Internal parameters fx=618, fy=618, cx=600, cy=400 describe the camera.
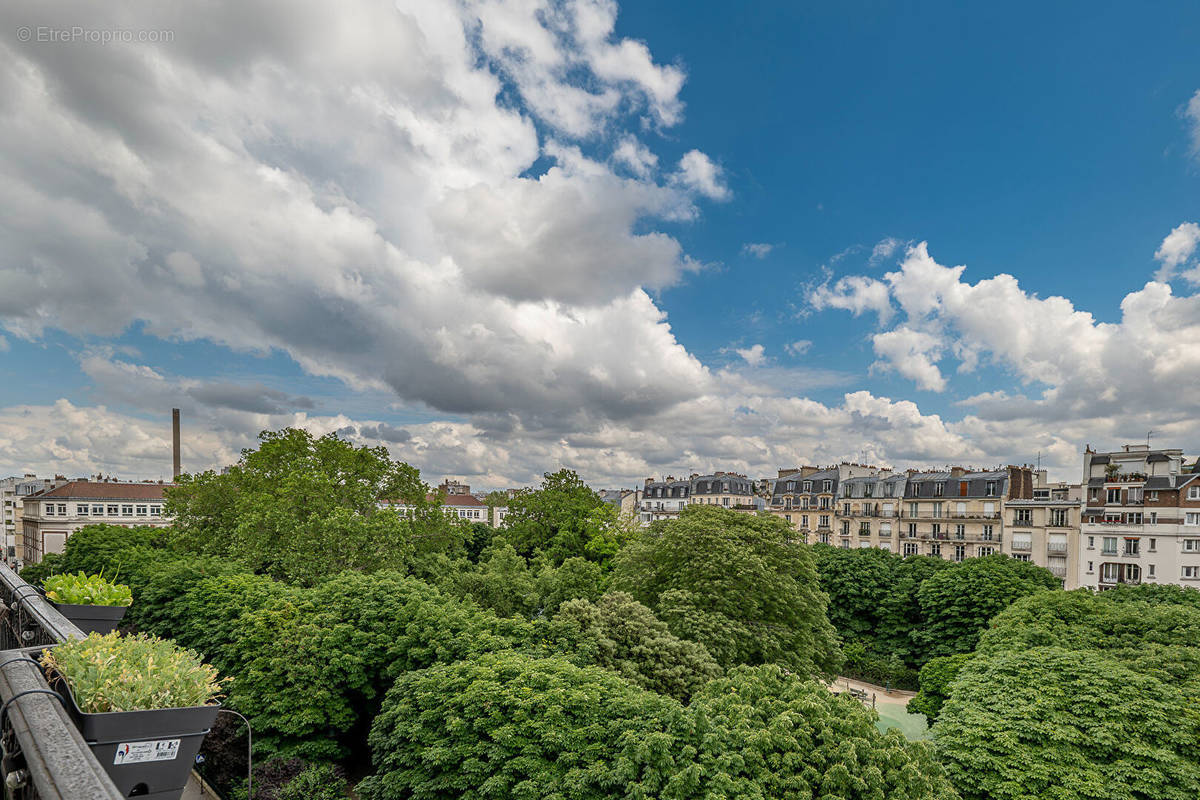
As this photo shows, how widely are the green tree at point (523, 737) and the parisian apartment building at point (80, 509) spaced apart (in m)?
73.7

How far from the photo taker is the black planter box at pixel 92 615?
6.95 metres

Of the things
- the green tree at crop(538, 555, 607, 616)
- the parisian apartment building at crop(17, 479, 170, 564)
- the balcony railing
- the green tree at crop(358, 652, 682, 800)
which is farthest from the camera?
the parisian apartment building at crop(17, 479, 170, 564)

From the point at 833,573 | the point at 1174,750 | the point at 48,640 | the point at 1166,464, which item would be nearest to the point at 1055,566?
the point at 1166,464

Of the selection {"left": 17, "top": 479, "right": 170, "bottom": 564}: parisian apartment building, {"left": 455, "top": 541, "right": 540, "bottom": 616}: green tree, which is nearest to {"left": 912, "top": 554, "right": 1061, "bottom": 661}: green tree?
{"left": 455, "top": 541, "right": 540, "bottom": 616}: green tree

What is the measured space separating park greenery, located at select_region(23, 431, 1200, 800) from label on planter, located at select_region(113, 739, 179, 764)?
343 inches

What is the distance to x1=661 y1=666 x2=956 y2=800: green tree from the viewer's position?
10.6m

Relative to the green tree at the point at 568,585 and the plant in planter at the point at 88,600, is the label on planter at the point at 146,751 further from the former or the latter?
the green tree at the point at 568,585

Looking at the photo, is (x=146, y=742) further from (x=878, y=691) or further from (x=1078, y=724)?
(x=878, y=691)

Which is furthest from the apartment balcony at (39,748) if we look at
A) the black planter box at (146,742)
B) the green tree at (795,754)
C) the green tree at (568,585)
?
the green tree at (568,585)

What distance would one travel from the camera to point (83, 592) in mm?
7203

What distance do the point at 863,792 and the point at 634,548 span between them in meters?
17.9

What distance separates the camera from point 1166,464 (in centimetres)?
4803

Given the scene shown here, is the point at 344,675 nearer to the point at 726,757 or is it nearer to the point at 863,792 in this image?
the point at 726,757

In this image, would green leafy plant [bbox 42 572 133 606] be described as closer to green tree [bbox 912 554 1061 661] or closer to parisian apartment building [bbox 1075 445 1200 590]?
green tree [bbox 912 554 1061 661]
